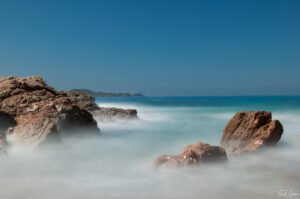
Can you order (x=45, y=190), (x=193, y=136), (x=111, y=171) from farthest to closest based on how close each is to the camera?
(x=193, y=136), (x=111, y=171), (x=45, y=190)

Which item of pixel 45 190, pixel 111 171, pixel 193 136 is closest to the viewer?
pixel 45 190

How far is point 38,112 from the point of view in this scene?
14.7 metres

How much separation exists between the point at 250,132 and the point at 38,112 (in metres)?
8.47

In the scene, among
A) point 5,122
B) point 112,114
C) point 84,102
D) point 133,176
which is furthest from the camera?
point 84,102

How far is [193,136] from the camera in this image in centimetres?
1956

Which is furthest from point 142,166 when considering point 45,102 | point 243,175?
point 45,102

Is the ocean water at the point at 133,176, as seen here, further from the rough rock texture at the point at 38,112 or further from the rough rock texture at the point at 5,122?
the rough rock texture at the point at 5,122

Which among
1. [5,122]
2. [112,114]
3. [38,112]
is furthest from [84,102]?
[5,122]

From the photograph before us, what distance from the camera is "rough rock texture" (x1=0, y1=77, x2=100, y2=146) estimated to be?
524 inches

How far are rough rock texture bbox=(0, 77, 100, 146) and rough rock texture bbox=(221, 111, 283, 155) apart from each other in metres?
6.56

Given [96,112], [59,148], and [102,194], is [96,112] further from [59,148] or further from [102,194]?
[102,194]

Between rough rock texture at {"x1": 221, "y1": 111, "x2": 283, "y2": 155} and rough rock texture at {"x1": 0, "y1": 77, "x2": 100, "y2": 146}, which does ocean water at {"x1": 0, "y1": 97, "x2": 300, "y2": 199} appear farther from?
rough rock texture at {"x1": 0, "y1": 77, "x2": 100, "y2": 146}

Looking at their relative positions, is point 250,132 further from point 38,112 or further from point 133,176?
point 38,112

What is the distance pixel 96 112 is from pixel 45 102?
1107 cm
